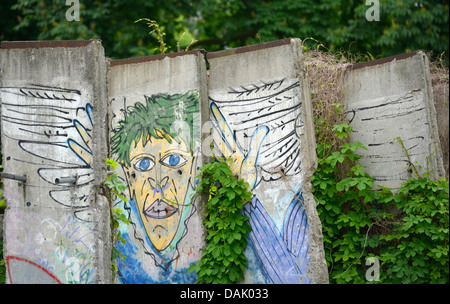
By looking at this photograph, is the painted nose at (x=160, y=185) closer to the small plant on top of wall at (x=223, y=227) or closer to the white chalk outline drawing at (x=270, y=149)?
the small plant on top of wall at (x=223, y=227)

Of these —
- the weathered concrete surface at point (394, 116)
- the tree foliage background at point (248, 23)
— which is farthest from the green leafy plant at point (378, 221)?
the tree foliage background at point (248, 23)

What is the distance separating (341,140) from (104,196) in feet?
10.3

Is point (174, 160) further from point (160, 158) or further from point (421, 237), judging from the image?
point (421, 237)

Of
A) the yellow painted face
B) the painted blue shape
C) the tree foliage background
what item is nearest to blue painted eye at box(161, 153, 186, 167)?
the yellow painted face

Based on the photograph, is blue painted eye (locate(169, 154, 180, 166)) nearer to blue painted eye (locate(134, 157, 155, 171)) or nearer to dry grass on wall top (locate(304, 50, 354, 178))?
blue painted eye (locate(134, 157, 155, 171))

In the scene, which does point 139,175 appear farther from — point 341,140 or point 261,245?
point 341,140

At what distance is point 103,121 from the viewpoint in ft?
17.5

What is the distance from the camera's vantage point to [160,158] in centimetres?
636

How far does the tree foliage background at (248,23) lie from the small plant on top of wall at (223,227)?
17.0 feet

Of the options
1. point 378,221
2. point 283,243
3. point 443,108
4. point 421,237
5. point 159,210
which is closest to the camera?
point 283,243

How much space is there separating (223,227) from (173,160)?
1038mm

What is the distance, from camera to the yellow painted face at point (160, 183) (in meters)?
6.23

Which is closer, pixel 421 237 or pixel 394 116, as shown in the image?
pixel 421 237

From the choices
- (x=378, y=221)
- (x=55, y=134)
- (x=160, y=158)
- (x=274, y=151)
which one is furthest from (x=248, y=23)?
(x=55, y=134)
